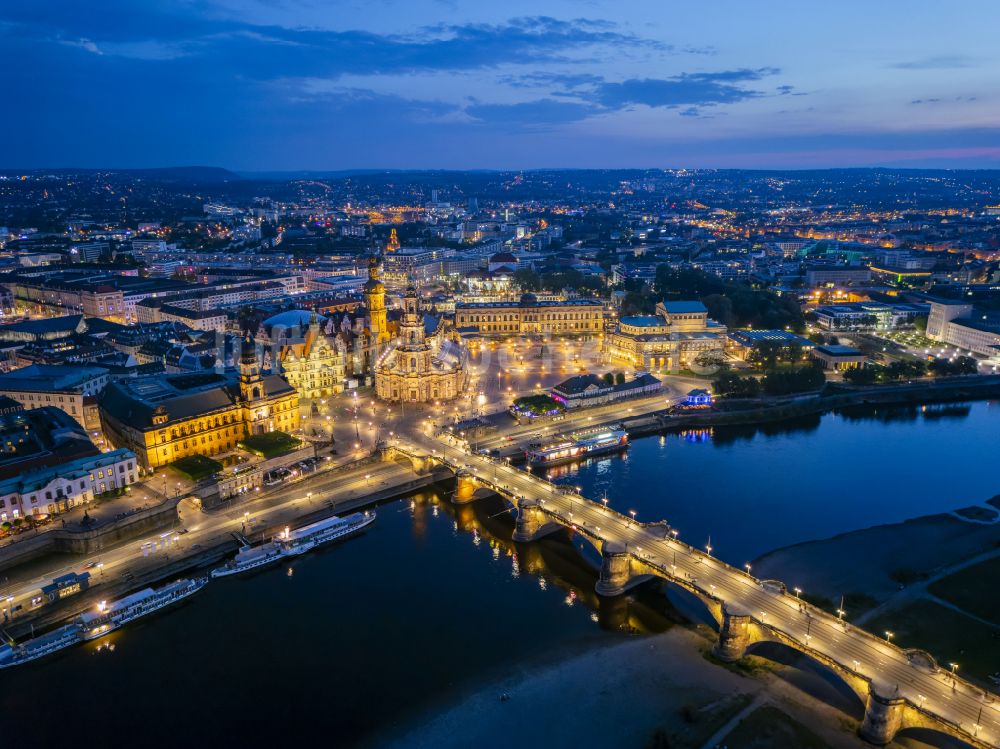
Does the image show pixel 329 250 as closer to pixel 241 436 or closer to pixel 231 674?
pixel 241 436

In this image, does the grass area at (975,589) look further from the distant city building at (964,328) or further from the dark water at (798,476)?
the distant city building at (964,328)

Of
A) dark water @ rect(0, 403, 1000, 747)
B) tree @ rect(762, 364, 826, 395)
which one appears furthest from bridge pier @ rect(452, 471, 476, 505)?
tree @ rect(762, 364, 826, 395)

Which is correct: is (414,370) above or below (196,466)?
above

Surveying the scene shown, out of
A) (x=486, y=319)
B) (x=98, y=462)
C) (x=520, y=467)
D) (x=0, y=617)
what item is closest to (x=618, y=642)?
(x=520, y=467)

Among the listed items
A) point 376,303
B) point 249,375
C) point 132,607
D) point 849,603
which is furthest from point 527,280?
point 132,607

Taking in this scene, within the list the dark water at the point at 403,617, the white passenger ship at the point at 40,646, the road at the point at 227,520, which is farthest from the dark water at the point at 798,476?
the white passenger ship at the point at 40,646

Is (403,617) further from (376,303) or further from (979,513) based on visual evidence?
(376,303)
